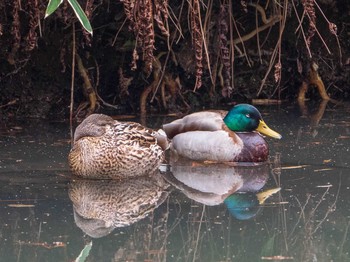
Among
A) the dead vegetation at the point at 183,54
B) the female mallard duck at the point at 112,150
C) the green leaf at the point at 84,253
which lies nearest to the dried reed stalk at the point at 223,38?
the dead vegetation at the point at 183,54

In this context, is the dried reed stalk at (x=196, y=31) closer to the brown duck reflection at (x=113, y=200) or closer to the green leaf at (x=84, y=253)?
the brown duck reflection at (x=113, y=200)

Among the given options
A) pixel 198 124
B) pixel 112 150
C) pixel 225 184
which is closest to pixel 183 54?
pixel 198 124

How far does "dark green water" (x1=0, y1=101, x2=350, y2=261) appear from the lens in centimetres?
471

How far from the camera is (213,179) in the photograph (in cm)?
645

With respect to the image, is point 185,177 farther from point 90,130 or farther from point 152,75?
point 152,75

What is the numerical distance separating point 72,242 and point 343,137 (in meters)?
3.28

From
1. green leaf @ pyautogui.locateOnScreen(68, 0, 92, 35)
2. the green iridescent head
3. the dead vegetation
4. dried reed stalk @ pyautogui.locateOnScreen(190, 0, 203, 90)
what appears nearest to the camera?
green leaf @ pyautogui.locateOnScreen(68, 0, 92, 35)

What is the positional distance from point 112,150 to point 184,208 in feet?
3.60

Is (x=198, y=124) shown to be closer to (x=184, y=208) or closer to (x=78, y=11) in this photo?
(x=184, y=208)

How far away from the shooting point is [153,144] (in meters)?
6.78

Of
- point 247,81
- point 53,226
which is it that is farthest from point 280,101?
point 53,226

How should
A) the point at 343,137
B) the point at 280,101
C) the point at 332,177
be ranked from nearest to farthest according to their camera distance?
the point at 332,177, the point at 343,137, the point at 280,101

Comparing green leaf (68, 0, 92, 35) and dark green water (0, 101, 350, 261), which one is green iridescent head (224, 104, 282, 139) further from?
green leaf (68, 0, 92, 35)

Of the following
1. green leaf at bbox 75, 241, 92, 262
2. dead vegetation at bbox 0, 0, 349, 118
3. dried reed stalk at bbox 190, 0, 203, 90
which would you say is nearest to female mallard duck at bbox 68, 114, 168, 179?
dried reed stalk at bbox 190, 0, 203, 90
